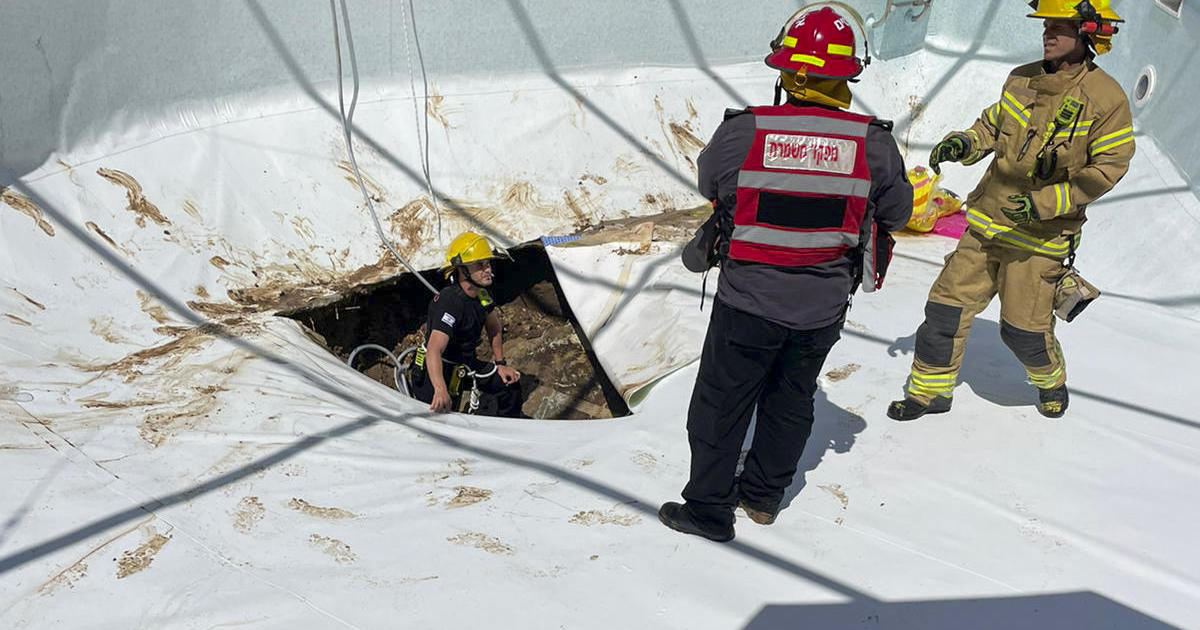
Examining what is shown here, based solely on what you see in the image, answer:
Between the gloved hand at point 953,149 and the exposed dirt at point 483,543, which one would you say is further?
the gloved hand at point 953,149

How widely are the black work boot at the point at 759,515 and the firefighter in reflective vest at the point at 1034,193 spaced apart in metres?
0.92

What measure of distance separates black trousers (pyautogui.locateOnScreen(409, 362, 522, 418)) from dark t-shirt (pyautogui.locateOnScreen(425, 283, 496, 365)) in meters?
0.09

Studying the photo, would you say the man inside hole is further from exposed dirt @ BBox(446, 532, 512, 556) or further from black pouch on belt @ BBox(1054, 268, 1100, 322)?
black pouch on belt @ BBox(1054, 268, 1100, 322)

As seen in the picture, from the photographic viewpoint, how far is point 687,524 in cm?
288

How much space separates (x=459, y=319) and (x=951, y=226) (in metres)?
3.31

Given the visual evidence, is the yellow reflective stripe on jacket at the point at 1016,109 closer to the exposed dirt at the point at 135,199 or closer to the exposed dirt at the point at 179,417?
the exposed dirt at the point at 179,417

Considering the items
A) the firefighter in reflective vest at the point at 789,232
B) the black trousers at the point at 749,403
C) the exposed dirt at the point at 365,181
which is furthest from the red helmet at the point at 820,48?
the exposed dirt at the point at 365,181

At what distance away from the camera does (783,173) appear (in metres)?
2.34

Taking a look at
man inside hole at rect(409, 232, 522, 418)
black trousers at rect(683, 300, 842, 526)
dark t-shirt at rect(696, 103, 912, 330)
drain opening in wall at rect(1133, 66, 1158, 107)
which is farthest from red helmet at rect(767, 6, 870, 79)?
drain opening in wall at rect(1133, 66, 1158, 107)

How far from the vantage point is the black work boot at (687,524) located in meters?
2.84

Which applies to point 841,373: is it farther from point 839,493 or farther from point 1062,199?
point 1062,199

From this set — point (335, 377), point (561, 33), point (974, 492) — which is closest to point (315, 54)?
point (561, 33)

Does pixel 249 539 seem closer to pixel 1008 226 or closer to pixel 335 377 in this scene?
pixel 335 377

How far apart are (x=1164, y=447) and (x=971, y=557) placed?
46.4 inches
